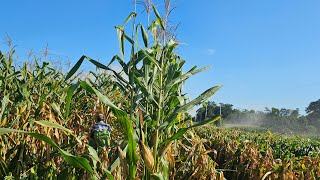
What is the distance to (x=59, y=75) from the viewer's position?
17.0 ft

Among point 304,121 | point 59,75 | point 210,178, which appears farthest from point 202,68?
point 304,121

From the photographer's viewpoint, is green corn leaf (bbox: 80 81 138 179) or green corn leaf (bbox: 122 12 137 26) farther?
green corn leaf (bbox: 122 12 137 26)

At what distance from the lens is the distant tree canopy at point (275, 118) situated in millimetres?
51219

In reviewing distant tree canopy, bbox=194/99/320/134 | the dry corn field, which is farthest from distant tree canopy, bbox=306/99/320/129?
the dry corn field

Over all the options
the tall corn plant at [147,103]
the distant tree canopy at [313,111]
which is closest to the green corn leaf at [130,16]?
the tall corn plant at [147,103]

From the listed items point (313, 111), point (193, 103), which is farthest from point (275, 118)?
point (193, 103)

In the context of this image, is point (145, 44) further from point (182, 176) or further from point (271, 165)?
point (271, 165)

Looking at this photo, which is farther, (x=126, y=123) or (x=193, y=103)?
(x=193, y=103)

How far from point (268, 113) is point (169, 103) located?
197ft

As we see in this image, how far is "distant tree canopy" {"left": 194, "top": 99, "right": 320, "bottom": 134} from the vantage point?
51219 millimetres

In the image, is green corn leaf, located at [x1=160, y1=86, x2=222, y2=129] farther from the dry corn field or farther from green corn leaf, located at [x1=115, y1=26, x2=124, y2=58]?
green corn leaf, located at [x1=115, y1=26, x2=124, y2=58]

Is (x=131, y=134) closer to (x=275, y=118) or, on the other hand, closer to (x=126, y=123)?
(x=126, y=123)

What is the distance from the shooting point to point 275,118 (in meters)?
56.0

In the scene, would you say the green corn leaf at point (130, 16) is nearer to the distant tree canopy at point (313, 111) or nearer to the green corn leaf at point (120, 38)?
the green corn leaf at point (120, 38)
